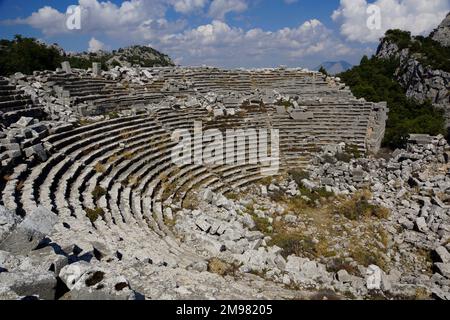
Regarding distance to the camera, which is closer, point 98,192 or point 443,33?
point 98,192

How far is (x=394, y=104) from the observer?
→ 33781mm

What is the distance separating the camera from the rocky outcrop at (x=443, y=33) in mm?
54787

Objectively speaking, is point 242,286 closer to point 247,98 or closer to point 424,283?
point 424,283

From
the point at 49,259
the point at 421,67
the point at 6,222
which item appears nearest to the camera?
the point at 49,259

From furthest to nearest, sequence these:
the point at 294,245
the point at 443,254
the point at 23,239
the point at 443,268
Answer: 1. the point at 294,245
2. the point at 443,254
3. the point at 443,268
4. the point at 23,239

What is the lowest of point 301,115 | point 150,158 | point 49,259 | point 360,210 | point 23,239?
point 360,210

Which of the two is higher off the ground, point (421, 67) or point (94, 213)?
point (421, 67)

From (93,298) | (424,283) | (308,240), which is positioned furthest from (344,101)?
(93,298)

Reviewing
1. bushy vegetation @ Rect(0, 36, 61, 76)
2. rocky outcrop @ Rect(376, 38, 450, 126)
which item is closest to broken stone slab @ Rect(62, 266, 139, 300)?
bushy vegetation @ Rect(0, 36, 61, 76)

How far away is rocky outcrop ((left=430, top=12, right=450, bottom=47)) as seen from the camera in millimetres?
54787

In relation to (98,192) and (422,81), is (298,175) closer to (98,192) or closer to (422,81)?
(98,192)

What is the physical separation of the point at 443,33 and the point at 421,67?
75.2 feet

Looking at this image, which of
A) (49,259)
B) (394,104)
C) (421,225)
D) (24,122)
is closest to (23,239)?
(49,259)

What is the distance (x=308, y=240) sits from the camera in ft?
38.2
